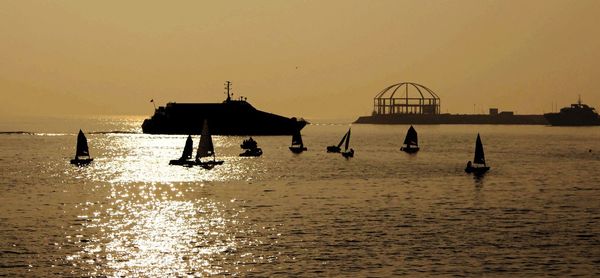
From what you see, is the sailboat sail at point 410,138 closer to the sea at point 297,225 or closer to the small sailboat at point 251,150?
the small sailboat at point 251,150

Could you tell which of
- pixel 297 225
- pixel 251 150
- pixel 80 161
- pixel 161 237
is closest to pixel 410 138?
pixel 251 150

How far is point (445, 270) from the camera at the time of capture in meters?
36.0

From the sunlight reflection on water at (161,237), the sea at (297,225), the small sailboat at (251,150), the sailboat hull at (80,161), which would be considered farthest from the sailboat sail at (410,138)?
the sunlight reflection on water at (161,237)

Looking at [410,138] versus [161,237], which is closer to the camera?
[161,237]

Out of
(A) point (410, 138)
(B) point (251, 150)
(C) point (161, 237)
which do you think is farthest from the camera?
(A) point (410, 138)

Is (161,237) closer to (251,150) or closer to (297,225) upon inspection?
(297,225)

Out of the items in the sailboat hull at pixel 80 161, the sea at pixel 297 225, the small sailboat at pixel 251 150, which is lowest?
the sea at pixel 297 225

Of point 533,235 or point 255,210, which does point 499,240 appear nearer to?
point 533,235

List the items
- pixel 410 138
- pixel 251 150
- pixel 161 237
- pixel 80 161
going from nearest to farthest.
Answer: pixel 161 237
pixel 80 161
pixel 251 150
pixel 410 138

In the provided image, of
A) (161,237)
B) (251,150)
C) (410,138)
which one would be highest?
(410,138)

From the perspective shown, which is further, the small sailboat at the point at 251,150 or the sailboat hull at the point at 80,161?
the small sailboat at the point at 251,150

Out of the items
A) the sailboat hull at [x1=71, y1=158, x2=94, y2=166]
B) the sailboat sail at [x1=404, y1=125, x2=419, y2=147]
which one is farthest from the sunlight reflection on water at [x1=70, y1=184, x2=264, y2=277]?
the sailboat sail at [x1=404, y1=125, x2=419, y2=147]

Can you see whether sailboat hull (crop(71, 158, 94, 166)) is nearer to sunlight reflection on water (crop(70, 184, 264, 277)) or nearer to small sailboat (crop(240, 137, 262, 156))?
small sailboat (crop(240, 137, 262, 156))

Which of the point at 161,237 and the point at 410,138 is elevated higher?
the point at 410,138
